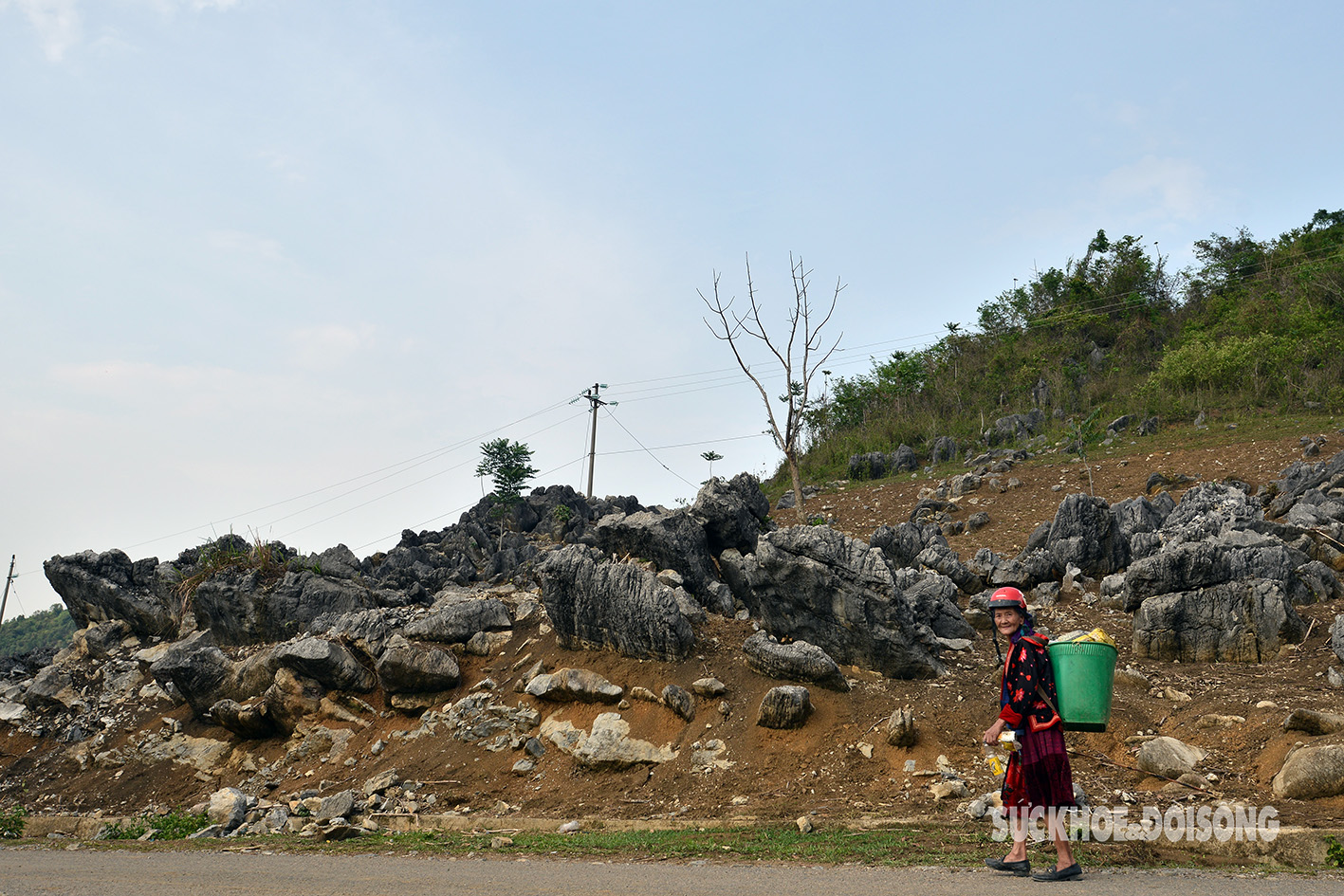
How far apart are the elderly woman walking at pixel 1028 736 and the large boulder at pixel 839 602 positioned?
5235 millimetres

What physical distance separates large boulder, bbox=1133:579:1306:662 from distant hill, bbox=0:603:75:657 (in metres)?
97.0

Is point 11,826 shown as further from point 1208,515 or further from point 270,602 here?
point 1208,515

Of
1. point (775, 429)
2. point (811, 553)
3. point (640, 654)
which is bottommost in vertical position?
point (640, 654)

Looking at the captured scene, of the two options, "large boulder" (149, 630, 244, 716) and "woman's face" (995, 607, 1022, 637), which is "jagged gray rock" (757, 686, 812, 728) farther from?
"large boulder" (149, 630, 244, 716)

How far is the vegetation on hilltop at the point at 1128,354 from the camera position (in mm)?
30141

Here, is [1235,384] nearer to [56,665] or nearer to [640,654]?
[640,654]

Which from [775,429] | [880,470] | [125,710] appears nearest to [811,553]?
[775,429]

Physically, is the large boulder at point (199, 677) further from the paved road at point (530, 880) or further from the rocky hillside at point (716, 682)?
the paved road at point (530, 880)

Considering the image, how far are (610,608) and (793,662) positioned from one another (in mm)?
3121

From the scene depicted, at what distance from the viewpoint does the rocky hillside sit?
9250 mm

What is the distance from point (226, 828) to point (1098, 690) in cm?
1089

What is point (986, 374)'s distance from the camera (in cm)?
4162

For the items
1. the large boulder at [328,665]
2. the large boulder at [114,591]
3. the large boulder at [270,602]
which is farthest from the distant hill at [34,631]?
the large boulder at [328,665]

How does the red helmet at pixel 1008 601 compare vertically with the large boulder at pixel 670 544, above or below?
below
